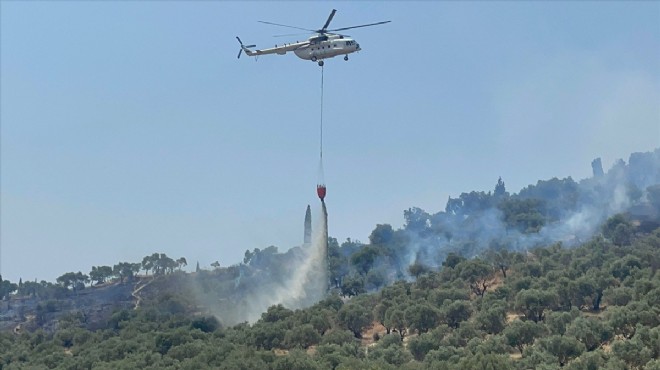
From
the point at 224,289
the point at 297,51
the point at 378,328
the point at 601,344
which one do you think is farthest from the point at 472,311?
the point at 224,289

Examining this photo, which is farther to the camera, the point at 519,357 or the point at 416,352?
A: the point at 416,352

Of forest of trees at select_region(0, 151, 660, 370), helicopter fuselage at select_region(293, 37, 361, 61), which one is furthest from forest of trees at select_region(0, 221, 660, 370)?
helicopter fuselage at select_region(293, 37, 361, 61)

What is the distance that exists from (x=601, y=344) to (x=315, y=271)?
9491 centimetres

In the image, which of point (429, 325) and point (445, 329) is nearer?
point (445, 329)

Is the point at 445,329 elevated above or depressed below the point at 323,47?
below

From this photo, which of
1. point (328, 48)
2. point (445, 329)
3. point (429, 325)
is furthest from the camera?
point (429, 325)

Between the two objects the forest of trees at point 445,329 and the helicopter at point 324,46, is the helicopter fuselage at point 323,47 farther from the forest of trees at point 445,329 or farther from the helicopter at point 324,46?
the forest of trees at point 445,329

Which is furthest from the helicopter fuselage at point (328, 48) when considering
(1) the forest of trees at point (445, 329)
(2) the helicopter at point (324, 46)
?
(1) the forest of trees at point (445, 329)

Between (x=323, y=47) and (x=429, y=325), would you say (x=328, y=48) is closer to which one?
(x=323, y=47)

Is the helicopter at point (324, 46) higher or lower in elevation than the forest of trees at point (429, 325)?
higher

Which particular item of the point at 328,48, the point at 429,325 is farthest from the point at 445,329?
the point at 328,48

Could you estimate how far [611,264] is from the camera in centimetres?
14038

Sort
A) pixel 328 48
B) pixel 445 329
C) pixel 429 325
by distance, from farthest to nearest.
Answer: pixel 429 325 → pixel 445 329 → pixel 328 48

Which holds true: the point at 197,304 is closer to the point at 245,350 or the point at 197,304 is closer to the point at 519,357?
the point at 245,350
